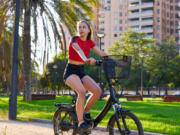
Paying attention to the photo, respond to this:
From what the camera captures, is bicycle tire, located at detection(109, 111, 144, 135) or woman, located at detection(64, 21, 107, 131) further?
woman, located at detection(64, 21, 107, 131)

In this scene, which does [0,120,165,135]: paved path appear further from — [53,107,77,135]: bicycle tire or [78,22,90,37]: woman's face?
[78,22,90,37]: woman's face

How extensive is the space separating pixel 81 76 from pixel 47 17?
12.7 metres

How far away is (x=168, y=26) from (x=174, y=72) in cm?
5391

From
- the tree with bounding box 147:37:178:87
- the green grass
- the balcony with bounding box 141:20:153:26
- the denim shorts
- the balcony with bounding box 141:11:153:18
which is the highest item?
the balcony with bounding box 141:11:153:18

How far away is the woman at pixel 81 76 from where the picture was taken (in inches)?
188

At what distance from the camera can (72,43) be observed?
15.8 ft

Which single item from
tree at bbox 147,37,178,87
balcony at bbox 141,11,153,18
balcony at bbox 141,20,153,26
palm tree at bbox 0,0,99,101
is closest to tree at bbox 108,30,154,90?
tree at bbox 147,37,178,87

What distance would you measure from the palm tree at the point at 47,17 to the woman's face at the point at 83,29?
966 cm

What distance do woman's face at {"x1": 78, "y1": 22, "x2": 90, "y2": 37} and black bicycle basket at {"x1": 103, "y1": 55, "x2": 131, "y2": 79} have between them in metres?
0.78

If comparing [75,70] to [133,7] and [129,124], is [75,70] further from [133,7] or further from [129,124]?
[133,7]

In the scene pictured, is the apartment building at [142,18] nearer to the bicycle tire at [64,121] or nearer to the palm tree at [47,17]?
the palm tree at [47,17]

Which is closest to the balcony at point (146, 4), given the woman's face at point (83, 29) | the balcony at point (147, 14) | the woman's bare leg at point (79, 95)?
the balcony at point (147, 14)

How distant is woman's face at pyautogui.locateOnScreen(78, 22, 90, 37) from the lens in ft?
16.3

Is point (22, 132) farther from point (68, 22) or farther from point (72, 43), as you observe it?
point (68, 22)
